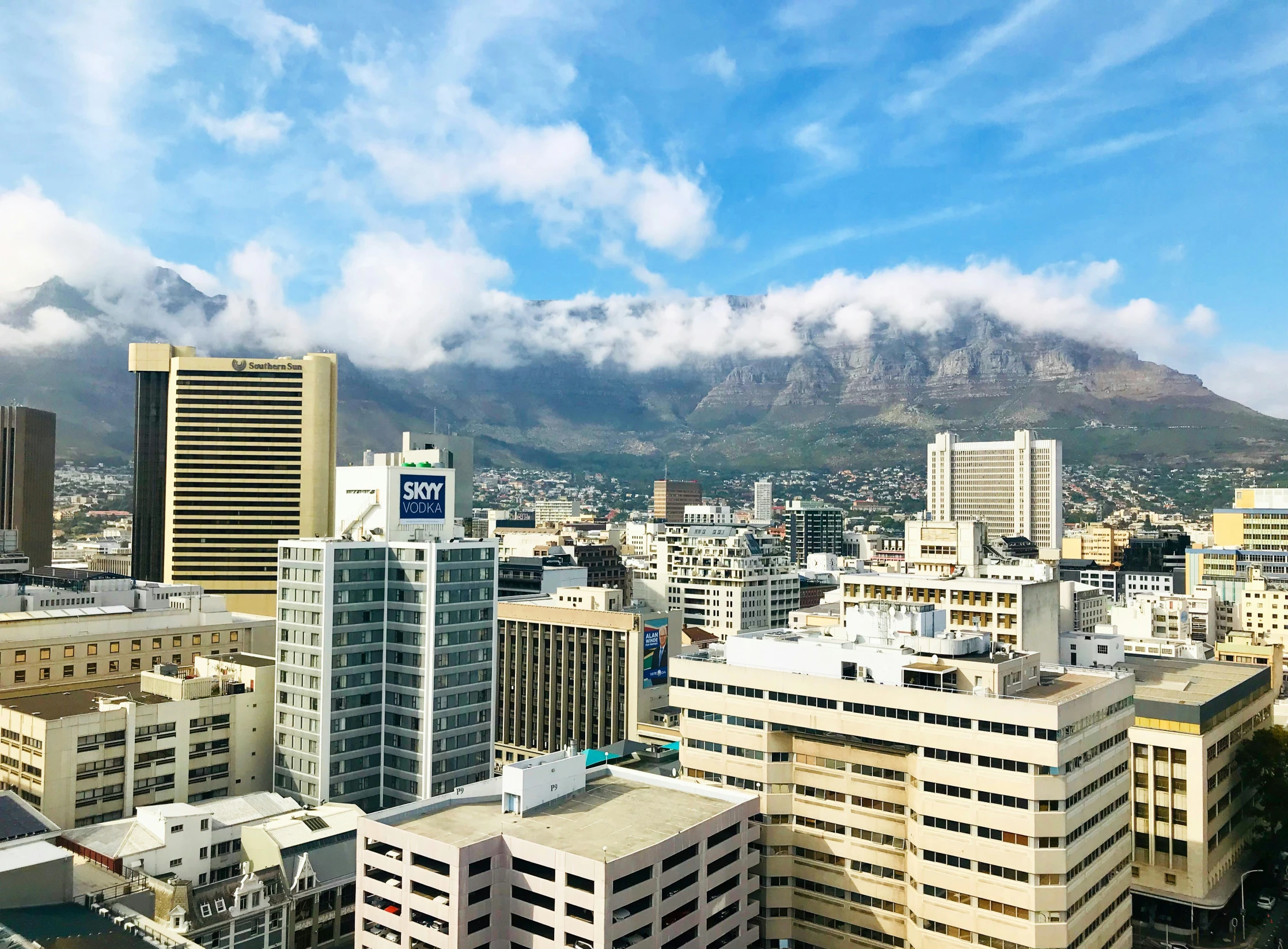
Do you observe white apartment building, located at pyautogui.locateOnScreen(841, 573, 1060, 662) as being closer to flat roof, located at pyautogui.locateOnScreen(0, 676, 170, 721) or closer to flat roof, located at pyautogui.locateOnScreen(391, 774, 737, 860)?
flat roof, located at pyautogui.locateOnScreen(391, 774, 737, 860)

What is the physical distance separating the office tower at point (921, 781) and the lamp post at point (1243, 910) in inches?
1054

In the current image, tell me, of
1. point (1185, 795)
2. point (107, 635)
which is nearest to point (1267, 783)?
point (1185, 795)

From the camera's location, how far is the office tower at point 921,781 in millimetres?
61250

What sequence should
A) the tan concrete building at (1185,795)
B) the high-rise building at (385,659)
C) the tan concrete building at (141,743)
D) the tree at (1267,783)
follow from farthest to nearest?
the tree at (1267,783)
the tan concrete building at (1185,795)
the high-rise building at (385,659)
the tan concrete building at (141,743)

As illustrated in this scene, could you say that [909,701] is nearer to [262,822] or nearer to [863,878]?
[863,878]

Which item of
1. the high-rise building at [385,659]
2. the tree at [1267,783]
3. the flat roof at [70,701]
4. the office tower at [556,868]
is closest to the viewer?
the office tower at [556,868]

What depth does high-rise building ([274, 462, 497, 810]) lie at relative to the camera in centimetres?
8450

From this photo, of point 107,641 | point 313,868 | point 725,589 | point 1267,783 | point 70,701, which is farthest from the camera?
point 725,589

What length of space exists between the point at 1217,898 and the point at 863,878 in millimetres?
42961

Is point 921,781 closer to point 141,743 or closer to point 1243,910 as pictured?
point 1243,910

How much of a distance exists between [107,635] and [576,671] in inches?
2527

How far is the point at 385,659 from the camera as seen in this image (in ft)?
286

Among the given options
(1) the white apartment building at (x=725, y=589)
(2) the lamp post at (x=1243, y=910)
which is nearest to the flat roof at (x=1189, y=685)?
(2) the lamp post at (x=1243, y=910)

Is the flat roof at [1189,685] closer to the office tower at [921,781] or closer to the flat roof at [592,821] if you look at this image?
the office tower at [921,781]
